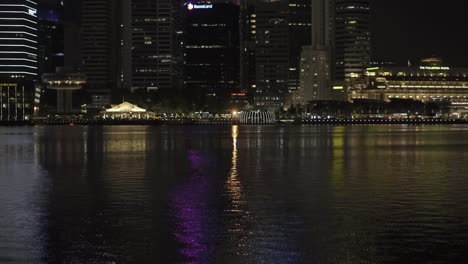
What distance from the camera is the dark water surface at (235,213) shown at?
21234 mm

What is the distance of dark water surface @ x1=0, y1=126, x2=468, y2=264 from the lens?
2123cm

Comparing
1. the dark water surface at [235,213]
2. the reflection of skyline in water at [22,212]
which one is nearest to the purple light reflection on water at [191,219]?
the dark water surface at [235,213]

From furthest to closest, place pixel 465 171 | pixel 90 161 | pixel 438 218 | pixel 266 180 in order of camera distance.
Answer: pixel 90 161, pixel 465 171, pixel 266 180, pixel 438 218

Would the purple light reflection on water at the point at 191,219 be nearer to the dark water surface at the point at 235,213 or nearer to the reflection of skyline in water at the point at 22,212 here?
the dark water surface at the point at 235,213

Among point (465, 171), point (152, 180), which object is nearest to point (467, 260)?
point (152, 180)

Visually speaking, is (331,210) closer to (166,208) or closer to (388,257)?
(166,208)

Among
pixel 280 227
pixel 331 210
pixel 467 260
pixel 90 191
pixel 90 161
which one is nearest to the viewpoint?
pixel 467 260

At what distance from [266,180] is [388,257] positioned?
2082cm

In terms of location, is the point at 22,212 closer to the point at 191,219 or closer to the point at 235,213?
the point at 191,219

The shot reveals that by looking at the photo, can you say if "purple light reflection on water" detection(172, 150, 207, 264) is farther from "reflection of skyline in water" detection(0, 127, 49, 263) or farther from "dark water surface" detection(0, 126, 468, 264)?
"reflection of skyline in water" detection(0, 127, 49, 263)

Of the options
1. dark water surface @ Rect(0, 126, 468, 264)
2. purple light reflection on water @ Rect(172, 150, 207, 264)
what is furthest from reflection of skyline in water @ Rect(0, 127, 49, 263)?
purple light reflection on water @ Rect(172, 150, 207, 264)

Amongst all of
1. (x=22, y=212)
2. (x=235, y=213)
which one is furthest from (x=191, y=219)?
(x=22, y=212)

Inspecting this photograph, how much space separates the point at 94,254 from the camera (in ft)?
68.8

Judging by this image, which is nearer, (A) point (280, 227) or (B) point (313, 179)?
(A) point (280, 227)
